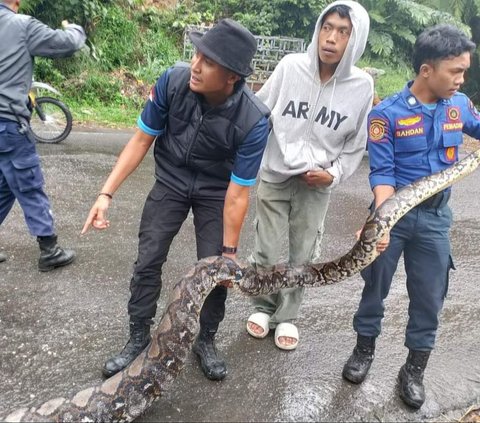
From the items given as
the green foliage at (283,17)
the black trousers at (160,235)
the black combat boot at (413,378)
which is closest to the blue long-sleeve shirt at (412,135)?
the black trousers at (160,235)

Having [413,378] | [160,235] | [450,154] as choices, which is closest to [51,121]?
[160,235]

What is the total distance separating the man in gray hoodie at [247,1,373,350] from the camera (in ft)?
11.1

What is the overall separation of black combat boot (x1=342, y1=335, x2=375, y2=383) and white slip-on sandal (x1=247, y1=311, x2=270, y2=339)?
67 cm

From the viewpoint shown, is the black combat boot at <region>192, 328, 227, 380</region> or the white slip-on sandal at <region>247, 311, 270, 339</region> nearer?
the black combat boot at <region>192, 328, 227, 380</region>

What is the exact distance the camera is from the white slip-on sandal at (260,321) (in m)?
3.94

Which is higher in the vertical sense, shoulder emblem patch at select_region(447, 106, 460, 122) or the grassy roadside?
shoulder emblem patch at select_region(447, 106, 460, 122)

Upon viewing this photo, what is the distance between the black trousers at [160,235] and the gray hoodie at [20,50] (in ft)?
5.52

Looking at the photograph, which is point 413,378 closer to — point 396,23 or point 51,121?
point 51,121

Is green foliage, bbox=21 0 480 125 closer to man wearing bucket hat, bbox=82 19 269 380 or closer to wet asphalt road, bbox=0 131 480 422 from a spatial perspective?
wet asphalt road, bbox=0 131 480 422

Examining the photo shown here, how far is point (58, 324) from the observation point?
3.78 metres

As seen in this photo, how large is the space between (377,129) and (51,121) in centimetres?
696

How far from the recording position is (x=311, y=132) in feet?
11.8

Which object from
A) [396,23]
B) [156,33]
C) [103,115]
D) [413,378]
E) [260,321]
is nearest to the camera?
[413,378]

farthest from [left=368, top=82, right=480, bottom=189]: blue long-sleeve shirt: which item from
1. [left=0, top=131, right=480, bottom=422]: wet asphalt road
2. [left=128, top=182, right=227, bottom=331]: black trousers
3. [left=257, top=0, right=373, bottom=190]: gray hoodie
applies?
[left=0, top=131, right=480, bottom=422]: wet asphalt road
